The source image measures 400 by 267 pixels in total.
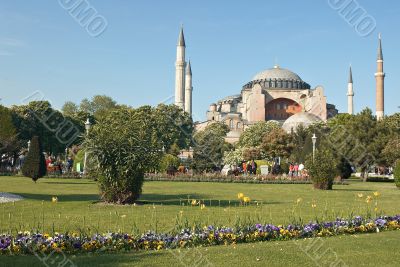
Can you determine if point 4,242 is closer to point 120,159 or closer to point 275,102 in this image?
point 120,159

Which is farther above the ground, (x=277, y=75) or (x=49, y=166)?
(x=277, y=75)

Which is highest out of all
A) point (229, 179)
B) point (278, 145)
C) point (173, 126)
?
point (173, 126)

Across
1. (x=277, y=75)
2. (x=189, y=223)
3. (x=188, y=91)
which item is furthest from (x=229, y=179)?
(x=277, y=75)

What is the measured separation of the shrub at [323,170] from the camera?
20156 millimetres

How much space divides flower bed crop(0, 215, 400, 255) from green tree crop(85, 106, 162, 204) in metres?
5.17

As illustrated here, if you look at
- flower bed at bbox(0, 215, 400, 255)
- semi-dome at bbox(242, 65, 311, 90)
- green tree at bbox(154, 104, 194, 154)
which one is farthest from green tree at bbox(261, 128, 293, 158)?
semi-dome at bbox(242, 65, 311, 90)

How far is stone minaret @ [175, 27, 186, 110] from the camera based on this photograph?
233 feet

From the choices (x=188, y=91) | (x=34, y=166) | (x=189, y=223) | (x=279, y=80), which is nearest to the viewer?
(x=189, y=223)

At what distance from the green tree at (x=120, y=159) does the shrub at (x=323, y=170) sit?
364 inches

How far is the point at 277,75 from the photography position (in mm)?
96500

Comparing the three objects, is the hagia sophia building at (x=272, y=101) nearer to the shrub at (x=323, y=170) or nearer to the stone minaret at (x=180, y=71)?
the stone minaret at (x=180, y=71)

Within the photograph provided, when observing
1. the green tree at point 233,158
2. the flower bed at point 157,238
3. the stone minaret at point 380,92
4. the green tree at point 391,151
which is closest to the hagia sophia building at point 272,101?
the stone minaret at point 380,92

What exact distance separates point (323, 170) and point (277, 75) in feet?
256

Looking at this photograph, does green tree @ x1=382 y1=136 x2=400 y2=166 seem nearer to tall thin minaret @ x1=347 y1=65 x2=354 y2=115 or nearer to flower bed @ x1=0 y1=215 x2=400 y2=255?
flower bed @ x1=0 y1=215 x2=400 y2=255
